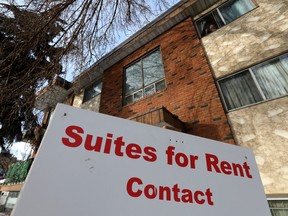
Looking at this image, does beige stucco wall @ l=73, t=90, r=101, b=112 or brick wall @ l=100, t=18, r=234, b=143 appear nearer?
brick wall @ l=100, t=18, r=234, b=143

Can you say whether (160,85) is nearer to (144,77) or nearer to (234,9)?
(144,77)

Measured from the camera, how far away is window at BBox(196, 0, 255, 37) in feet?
18.2

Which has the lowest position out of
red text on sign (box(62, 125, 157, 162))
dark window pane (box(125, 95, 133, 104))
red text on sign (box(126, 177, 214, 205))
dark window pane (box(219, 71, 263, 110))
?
red text on sign (box(126, 177, 214, 205))

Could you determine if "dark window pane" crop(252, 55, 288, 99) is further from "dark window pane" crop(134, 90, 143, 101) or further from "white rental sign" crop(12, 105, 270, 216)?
"dark window pane" crop(134, 90, 143, 101)

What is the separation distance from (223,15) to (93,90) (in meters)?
6.93

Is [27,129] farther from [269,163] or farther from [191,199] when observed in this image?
[269,163]

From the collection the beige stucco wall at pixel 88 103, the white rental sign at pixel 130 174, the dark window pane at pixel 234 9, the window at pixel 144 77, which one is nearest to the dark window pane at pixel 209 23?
the dark window pane at pixel 234 9

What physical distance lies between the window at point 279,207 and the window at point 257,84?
217 cm

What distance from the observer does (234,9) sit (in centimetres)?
575

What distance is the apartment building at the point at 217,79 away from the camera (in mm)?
3686

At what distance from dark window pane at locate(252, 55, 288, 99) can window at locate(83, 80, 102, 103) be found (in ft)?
22.9

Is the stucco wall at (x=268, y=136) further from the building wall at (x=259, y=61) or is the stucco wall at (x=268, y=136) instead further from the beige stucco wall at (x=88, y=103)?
the beige stucco wall at (x=88, y=103)

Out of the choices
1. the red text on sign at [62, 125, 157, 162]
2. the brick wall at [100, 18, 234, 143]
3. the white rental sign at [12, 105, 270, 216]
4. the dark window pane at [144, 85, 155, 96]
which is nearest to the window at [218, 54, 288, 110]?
the brick wall at [100, 18, 234, 143]

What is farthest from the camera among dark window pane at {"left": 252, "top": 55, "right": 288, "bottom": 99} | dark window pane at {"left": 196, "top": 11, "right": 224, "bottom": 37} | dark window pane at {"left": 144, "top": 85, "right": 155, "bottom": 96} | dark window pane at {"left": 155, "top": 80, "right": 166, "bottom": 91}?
dark window pane at {"left": 144, "top": 85, "right": 155, "bottom": 96}
